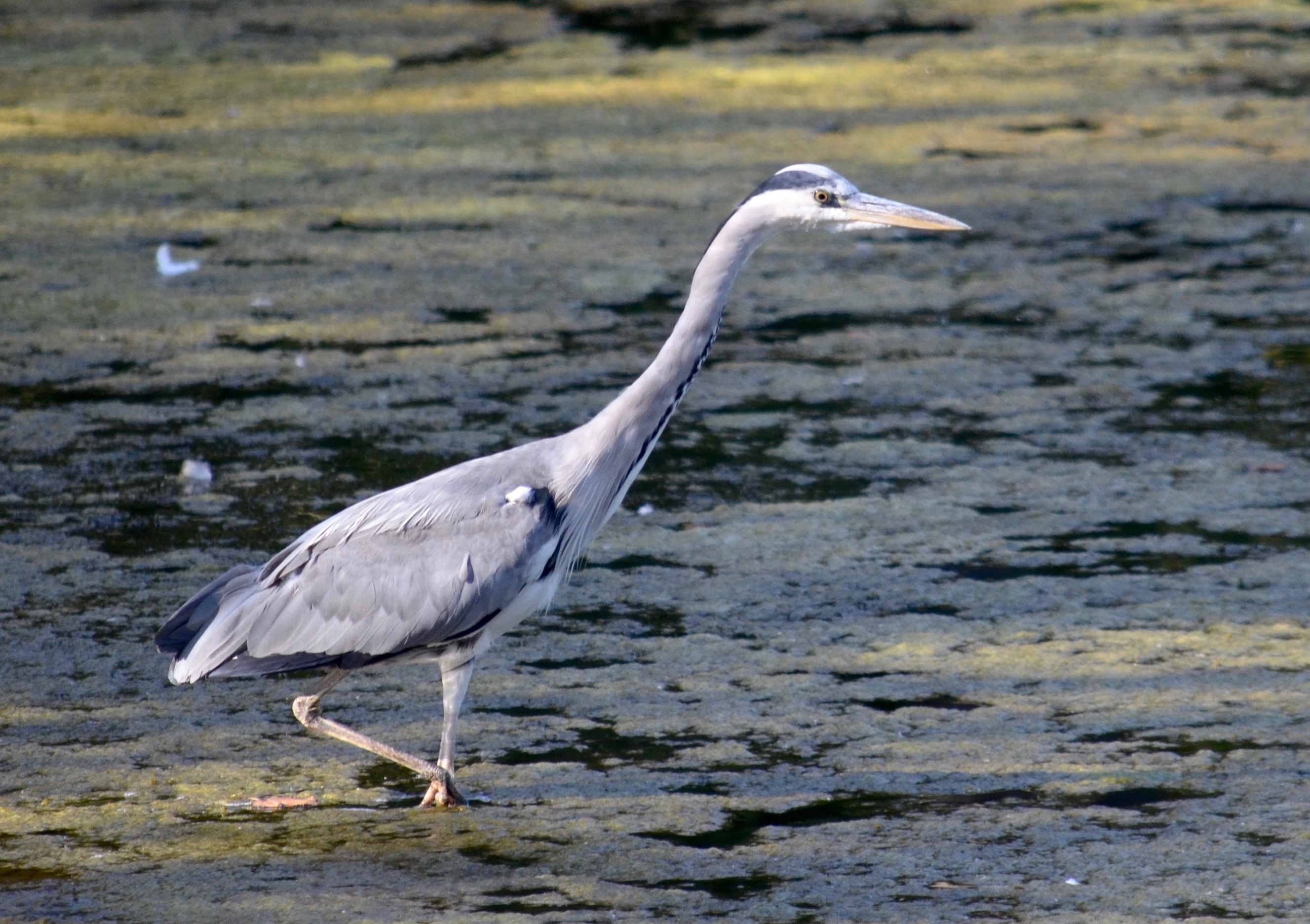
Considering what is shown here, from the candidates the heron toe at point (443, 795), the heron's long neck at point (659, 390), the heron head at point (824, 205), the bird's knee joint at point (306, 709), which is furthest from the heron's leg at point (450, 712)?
the heron head at point (824, 205)

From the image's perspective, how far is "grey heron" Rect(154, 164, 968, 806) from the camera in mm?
3748

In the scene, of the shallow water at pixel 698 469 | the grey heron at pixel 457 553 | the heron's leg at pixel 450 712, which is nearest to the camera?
the shallow water at pixel 698 469

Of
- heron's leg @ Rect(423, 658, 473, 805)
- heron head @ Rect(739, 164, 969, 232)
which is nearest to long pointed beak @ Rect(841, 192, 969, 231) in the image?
heron head @ Rect(739, 164, 969, 232)

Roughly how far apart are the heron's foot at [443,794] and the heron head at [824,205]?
1417 millimetres

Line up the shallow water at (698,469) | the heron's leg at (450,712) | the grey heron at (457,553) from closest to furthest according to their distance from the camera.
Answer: the shallow water at (698,469) < the heron's leg at (450,712) < the grey heron at (457,553)

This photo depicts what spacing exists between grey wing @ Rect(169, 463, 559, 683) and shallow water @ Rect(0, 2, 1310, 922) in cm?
31

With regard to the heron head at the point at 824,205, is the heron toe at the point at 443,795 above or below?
below

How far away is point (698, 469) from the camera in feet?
18.3

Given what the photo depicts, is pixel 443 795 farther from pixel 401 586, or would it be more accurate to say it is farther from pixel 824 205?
pixel 824 205

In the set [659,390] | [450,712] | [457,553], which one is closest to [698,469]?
[659,390]

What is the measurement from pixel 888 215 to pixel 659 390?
66 centimetres

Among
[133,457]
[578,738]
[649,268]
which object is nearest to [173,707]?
[578,738]

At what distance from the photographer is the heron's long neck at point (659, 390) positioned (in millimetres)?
3926

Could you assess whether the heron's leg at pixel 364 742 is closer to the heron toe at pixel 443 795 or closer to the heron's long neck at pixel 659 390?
the heron toe at pixel 443 795
